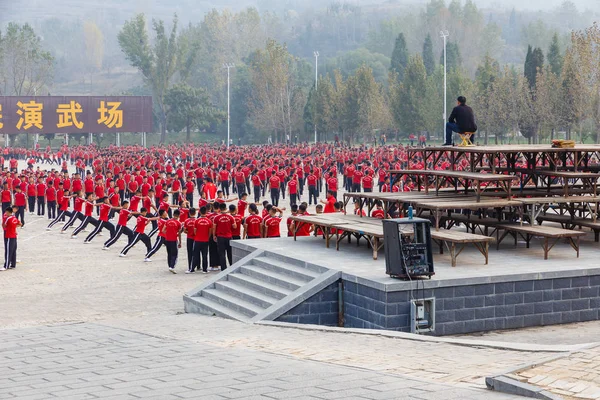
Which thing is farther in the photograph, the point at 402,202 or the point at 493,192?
the point at 493,192

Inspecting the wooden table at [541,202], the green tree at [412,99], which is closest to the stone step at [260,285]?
the wooden table at [541,202]

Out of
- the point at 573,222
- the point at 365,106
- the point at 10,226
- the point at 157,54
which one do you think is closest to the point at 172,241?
the point at 10,226

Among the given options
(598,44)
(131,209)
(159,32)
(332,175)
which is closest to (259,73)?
(159,32)

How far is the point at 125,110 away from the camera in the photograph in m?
69.2

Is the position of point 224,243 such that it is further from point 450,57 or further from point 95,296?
point 450,57

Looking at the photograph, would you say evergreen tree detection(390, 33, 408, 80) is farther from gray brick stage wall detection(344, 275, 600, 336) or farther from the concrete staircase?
gray brick stage wall detection(344, 275, 600, 336)

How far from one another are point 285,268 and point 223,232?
11.2 ft

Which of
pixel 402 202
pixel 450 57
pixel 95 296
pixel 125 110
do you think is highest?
pixel 450 57

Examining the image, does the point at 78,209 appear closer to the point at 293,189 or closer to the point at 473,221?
the point at 293,189

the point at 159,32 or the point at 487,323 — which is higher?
the point at 159,32

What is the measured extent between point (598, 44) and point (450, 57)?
1515 inches

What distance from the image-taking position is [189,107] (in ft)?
271

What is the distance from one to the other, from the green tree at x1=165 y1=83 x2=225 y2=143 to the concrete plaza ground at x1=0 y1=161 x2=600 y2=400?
222 feet

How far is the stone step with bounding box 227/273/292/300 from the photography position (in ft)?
44.5
